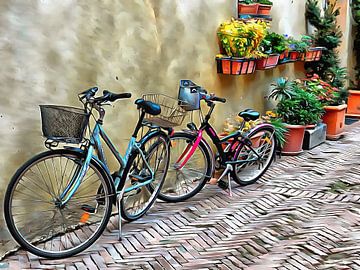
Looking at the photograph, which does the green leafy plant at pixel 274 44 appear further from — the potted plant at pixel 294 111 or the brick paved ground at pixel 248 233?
the brick paved ground at pixel 248 233

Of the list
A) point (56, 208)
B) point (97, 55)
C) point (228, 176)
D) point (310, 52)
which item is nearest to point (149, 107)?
point (97, 55)

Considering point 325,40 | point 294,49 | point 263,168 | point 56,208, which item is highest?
point 325,40

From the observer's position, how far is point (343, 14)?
823cm

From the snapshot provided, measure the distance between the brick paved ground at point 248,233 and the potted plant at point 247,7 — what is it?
1930 millimetres

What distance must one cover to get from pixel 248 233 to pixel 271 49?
2.81 meters

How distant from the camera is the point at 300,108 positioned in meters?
5.70

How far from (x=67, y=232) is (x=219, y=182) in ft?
5.30

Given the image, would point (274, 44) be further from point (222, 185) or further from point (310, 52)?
point (222, 185)

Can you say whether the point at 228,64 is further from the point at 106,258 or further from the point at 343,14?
the point at 343,14

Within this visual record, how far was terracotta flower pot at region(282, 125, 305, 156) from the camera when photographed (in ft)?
18.4

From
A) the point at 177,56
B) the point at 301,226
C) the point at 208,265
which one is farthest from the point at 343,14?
the point at 208,265

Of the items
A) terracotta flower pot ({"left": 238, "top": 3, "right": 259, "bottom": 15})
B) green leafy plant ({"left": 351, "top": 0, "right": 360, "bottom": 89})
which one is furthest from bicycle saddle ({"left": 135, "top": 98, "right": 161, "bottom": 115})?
green leafy plant ({"left": 351, "top": 0, "right": 360, "bottom": 89})

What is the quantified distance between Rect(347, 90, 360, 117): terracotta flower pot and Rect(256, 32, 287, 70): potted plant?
2.88m

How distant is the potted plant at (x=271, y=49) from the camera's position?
5.30 m
